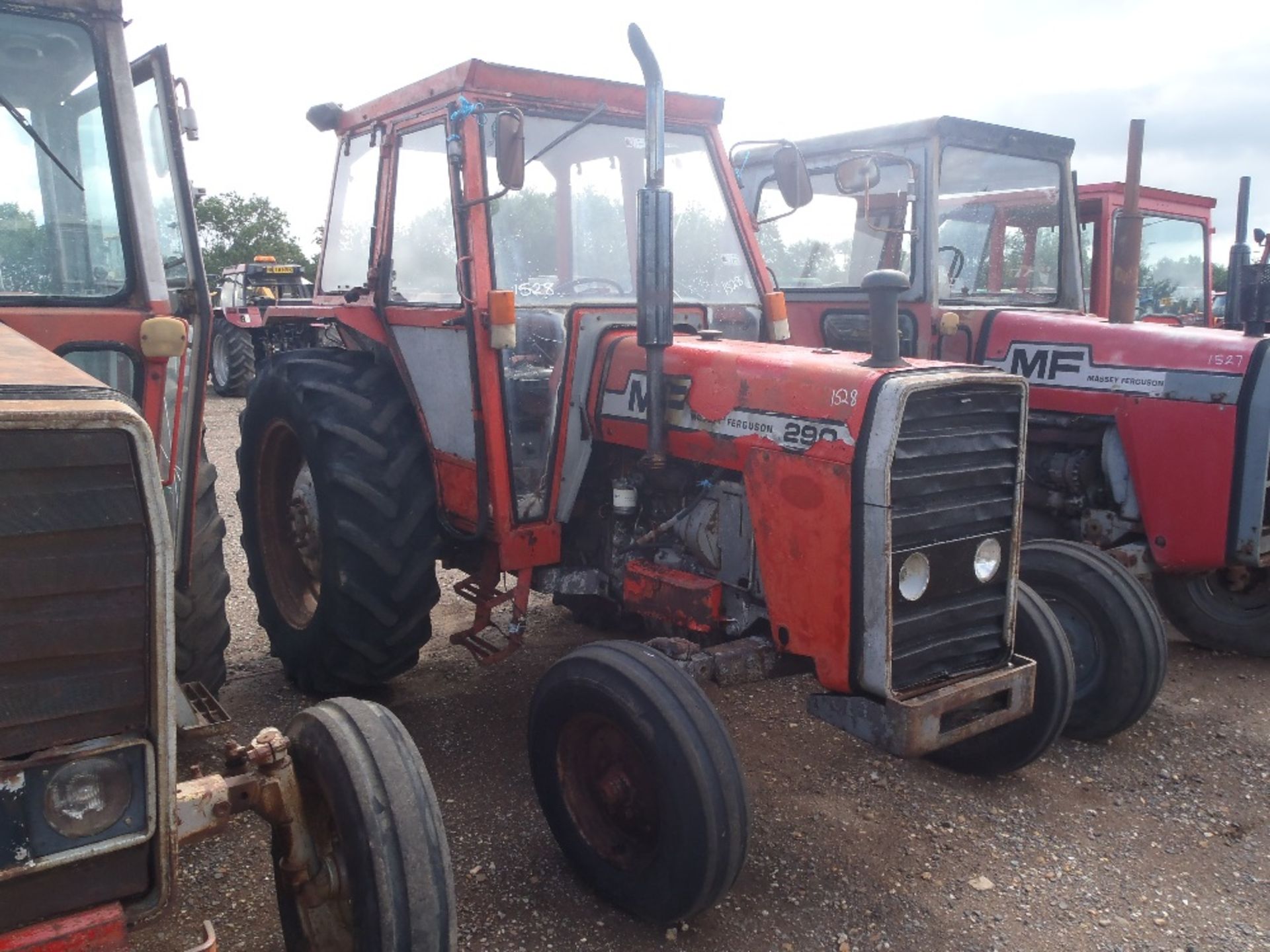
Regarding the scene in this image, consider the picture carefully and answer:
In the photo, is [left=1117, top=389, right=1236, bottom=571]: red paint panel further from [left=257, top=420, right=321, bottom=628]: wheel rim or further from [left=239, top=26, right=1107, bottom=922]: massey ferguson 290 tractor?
[left=257, top=420, right=321, bottom=628]: wheel rim

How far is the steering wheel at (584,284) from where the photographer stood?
3799mm

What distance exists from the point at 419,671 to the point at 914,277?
9.93 feet

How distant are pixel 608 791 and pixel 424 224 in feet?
7.38

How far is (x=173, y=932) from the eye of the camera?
2.70m

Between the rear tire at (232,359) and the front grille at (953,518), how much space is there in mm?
13018

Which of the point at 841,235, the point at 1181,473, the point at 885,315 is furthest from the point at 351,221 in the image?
the point at 1181,473

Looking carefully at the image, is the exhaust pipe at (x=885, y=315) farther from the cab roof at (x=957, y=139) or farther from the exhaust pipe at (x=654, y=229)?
the cab roof at (x=957, y=139)

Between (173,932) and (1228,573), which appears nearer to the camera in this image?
(173,932)

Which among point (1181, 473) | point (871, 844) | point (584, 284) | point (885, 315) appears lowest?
point (871, 844)

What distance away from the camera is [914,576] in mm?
2801

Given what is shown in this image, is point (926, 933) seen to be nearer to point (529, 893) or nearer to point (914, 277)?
point (529, 893)

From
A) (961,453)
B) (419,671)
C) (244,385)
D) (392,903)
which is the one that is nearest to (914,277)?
(961,453)

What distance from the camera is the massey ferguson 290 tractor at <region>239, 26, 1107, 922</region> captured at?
2.72 meters

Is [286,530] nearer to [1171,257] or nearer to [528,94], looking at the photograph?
[528,94]
